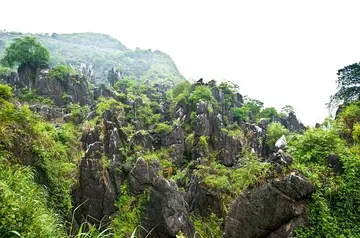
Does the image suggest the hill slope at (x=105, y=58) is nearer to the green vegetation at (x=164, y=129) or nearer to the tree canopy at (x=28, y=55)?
the tree canopy at (x=28, y=55)

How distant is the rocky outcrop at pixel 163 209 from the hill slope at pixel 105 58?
229 ft

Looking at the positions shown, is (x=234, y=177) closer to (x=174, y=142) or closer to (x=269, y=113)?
(x=174, y=142)

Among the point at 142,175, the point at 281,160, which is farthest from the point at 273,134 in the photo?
the point at 281,160

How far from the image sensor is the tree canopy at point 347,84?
23.0 meters

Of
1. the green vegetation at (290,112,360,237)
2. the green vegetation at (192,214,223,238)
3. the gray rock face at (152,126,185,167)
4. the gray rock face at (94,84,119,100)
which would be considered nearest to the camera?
the green vegetation at (290,112,360,237)

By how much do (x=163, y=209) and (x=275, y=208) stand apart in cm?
337

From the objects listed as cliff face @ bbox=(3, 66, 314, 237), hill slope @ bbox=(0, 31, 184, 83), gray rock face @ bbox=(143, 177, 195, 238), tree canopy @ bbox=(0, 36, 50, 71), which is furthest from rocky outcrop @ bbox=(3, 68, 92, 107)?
hill slope @ bbox=(0, 31, 184, 83)

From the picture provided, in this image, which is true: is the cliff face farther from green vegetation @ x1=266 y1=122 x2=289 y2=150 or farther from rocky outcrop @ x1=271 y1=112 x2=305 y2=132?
rocky outcrop @ x1=271 y1=112 x2=305 y2=132

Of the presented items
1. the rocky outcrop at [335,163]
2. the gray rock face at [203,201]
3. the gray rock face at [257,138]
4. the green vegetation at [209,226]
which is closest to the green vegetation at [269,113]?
the gray rock face at [257,138]

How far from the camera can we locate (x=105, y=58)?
98438mm

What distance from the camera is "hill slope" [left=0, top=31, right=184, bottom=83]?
284ft

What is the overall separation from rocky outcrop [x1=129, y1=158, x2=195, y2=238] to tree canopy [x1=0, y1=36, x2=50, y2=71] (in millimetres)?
35711

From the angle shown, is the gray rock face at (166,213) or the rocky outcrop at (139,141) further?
the rocky outcrop at (139,141)

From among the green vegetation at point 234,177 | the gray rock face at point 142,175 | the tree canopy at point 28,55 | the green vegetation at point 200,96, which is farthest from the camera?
the tree canopy at point 28,55
